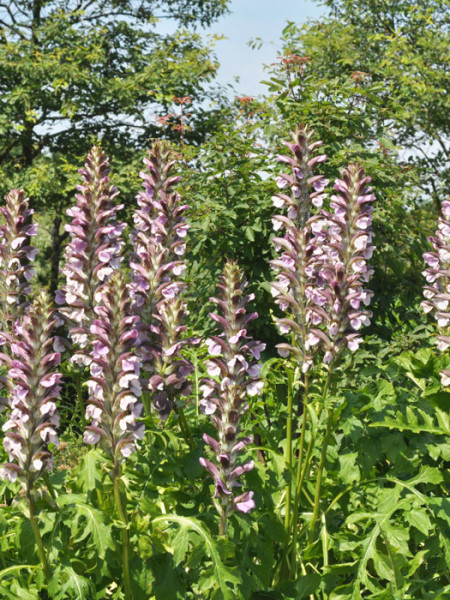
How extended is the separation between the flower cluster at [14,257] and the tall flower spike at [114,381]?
1.00m

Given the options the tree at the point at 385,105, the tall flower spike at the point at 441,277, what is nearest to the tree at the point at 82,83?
the tree at the point at 385,105

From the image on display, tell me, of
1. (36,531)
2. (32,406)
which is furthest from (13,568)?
(32,406)

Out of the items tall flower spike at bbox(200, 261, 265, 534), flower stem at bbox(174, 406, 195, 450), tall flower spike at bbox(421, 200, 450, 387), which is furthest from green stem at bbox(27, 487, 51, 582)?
tall flower spike at bbox(421, 200, 450, 387)

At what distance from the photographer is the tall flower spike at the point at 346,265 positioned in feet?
10.2

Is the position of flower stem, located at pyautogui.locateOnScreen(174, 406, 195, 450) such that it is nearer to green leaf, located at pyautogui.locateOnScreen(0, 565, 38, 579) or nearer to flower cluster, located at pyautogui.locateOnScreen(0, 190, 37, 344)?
green leaf, located at pyautogui.locateOnScreen(0, 565, 38, 579)

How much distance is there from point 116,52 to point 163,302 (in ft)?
47.1

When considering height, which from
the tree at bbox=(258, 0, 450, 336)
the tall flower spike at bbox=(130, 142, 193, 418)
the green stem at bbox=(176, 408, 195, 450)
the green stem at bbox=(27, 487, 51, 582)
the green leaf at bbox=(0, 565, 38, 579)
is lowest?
the green leaf at bbox=(0, 565, 38, 579)

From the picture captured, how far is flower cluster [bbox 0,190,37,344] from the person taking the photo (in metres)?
3.40

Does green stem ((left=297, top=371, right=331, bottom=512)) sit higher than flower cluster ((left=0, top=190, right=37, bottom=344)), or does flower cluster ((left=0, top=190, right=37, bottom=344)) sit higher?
flower cluster ((left=0, top=190, right=37, bottom=344))

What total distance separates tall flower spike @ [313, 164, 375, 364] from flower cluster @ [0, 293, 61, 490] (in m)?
1.23

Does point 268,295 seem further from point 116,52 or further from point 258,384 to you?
point 116,52

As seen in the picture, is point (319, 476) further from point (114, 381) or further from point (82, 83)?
point (82, 83)

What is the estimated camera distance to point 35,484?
2758mm

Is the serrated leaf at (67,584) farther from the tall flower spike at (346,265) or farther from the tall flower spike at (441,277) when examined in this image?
the tall flower spike at (441,277)
